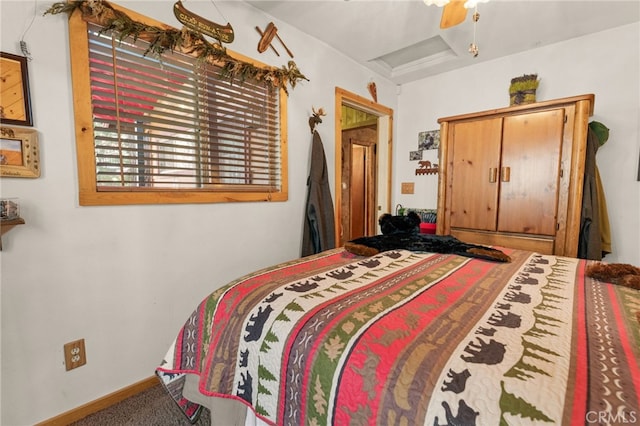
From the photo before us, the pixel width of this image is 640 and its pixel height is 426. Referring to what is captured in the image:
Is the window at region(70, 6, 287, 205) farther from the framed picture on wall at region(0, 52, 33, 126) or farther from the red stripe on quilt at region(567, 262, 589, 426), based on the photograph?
the red stripe on quilt at region(567, 262, 589, 426)

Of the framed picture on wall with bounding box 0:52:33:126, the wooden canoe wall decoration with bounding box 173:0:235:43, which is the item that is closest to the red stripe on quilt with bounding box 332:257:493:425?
the framed picture on wall with bounding box 0:52:33:126

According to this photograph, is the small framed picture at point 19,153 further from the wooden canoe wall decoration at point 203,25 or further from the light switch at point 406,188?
the light switch at point 406,188

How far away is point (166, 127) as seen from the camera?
1705 millimetres

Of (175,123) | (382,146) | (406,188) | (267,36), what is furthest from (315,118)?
(406,188)

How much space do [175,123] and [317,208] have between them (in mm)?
1207

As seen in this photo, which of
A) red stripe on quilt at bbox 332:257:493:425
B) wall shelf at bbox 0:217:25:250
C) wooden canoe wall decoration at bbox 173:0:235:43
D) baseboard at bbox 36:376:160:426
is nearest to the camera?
red stripe on quilt at bbox 332:257:493:425

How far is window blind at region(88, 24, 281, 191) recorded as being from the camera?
1.50 metres

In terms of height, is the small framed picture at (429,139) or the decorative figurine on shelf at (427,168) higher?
→ the small framed picture at (429,139)

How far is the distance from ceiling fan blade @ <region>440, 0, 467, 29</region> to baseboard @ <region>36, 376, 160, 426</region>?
8.88 ft

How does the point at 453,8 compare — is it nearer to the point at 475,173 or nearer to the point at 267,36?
the point at 267,36

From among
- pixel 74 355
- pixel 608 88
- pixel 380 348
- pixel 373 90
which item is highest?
pixel 373 90

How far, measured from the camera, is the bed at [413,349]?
56 cm

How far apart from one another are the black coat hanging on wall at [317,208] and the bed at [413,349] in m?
1.11

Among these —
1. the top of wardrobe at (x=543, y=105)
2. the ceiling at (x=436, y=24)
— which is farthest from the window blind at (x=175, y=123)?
the top of wardrobe at (x=543, y=105)
